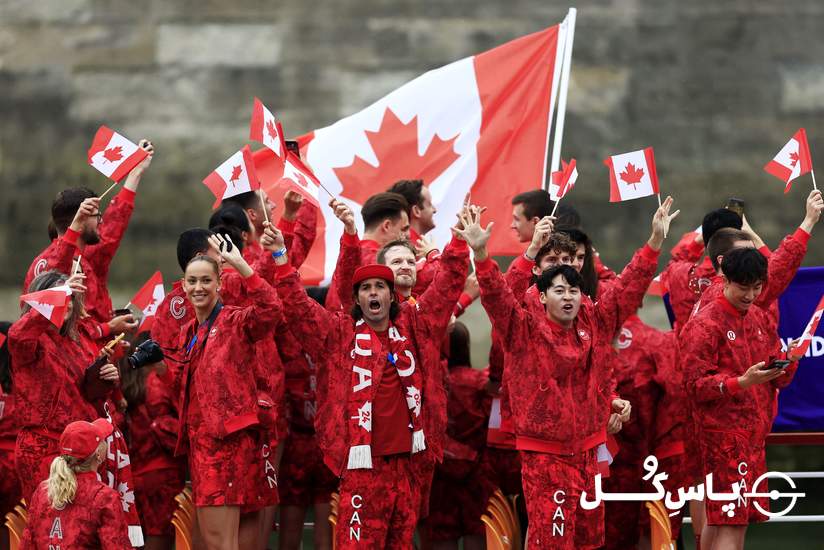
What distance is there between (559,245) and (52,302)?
100 inches

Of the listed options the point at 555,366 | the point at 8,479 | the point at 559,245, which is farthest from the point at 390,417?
the point at 8,479

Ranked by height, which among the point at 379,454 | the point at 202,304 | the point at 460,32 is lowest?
the point at 379,454

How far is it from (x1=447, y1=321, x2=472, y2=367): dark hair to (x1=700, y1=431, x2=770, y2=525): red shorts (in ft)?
5.42

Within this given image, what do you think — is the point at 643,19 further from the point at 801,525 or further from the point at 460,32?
the point at 801,525

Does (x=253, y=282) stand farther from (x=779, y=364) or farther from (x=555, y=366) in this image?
(x=779, y=364)

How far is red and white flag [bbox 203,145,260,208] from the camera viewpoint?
767 centimetres

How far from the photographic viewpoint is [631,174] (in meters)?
7.97

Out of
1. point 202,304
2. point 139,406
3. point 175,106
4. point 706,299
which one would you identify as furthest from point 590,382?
point 175,106

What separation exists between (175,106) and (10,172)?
1468 mm

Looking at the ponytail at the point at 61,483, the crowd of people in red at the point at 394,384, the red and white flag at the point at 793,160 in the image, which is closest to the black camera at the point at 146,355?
the crowd of people in red at the point at 394,384

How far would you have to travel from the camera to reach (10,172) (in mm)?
11703

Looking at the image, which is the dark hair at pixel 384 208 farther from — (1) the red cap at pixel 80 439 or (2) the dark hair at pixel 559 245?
(1) the red cap at pixel 80 439

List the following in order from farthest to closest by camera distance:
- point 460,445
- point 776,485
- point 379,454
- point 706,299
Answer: point 776,485
point 460,445
point 706,299
point 379,454

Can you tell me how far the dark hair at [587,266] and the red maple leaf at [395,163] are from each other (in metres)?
2.11
